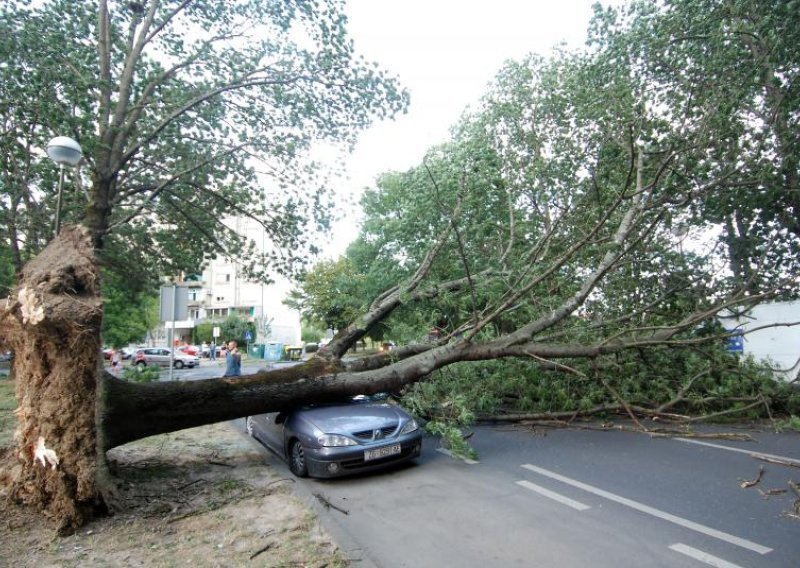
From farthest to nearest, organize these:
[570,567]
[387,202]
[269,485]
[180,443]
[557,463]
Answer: [387,202] < [180,443] < [557,463] < [269,485] < [570,567]

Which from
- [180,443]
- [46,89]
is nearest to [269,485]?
[180,443]

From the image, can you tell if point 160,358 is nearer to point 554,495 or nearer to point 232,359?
point 232,359

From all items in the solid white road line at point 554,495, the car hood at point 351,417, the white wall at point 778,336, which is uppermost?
the white wall at point 778,336

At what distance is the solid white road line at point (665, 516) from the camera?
402 centimetres

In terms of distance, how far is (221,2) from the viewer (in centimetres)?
998

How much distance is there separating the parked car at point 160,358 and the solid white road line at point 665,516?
100 feet

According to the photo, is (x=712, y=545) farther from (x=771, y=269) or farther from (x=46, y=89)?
(x=46, y=89)

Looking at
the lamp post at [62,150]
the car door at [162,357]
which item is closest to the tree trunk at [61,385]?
the lamp post at [62,150]

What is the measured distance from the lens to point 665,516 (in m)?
4.61

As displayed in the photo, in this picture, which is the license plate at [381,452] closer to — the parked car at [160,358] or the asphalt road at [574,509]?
the asphalt road at [574,509]

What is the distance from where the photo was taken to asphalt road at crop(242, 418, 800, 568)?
3891 millimetres

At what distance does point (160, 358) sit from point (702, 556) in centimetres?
3571

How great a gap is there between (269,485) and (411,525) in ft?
6.58

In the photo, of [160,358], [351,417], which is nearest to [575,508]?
A: [351,417]
